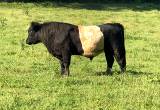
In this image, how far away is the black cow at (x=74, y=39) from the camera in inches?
580

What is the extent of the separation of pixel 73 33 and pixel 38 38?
1.16m

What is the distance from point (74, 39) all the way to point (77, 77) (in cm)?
115

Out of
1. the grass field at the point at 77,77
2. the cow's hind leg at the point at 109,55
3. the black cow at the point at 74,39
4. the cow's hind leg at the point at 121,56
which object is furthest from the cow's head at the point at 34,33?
the cow's hind leg at the point at 121,56

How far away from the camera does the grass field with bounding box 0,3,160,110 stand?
11164 millimetres

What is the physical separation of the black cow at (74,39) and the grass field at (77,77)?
650 millimetres

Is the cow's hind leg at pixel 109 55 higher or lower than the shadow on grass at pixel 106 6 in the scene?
higher

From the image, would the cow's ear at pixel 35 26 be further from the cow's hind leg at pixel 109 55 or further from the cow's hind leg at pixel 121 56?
the cow's hind leg at pixel 121 56

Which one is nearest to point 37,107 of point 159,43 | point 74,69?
point 74,69

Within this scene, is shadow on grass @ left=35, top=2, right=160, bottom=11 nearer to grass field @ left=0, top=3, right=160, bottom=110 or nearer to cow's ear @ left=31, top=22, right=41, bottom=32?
grass field @ left=0, top=3, right=160, bottom=110

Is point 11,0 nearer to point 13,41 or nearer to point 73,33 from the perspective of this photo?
point 13,41

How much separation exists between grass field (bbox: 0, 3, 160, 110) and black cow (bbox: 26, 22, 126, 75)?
650mm

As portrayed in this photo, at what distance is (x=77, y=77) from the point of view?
1436 cm

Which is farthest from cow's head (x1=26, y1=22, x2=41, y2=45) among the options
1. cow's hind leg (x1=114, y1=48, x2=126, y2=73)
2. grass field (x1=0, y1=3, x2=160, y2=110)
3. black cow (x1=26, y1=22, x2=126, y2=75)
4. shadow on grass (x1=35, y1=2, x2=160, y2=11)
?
shadow on grass (x1=35, y1=2, x2=160, y2=11)

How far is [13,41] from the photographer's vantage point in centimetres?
2225
